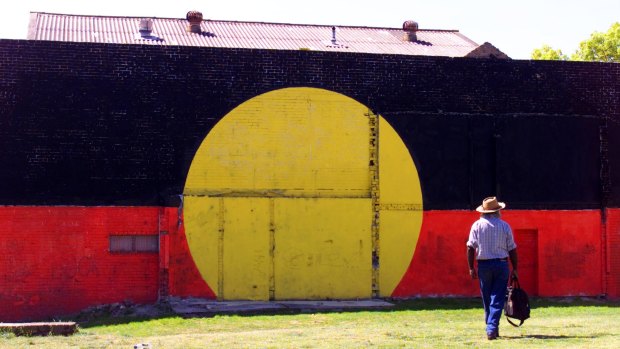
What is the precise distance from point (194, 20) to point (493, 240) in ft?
67.8

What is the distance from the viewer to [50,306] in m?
19.2

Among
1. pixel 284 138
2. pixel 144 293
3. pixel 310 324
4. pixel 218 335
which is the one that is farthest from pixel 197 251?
pixel 218 335

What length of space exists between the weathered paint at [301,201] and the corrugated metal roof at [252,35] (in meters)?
7.96

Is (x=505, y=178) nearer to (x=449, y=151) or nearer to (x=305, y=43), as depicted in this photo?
(x=449, y=151)

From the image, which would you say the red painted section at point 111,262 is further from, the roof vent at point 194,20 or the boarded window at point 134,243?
the roof vent at point 194,20

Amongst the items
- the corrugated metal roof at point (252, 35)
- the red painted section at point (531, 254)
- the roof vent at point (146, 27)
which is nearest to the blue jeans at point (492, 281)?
the red painted section at point (531, 254)

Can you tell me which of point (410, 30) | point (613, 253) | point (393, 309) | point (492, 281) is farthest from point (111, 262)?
point (410, 30)

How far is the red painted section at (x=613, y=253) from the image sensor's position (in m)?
21.5

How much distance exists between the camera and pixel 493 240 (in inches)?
484

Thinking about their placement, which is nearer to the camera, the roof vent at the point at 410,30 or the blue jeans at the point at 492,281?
the blue jeans at the point at 492,281

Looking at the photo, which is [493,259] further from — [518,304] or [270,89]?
[270,89]

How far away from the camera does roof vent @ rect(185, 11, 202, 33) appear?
30.9m

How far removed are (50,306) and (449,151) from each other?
9305 mm

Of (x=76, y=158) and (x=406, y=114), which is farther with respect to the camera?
(x=406, y=114)
